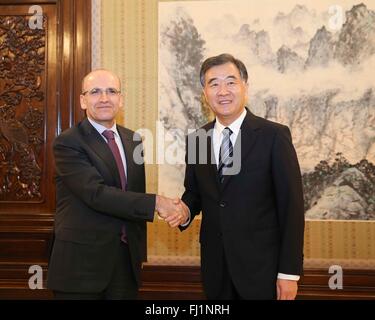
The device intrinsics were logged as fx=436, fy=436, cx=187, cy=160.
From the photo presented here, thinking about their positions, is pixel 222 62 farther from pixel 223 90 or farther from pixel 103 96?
pixel 103 96

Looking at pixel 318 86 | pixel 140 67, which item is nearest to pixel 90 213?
pixel 140 67

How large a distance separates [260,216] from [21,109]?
2562 millimetres

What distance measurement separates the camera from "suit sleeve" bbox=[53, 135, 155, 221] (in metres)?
2.04

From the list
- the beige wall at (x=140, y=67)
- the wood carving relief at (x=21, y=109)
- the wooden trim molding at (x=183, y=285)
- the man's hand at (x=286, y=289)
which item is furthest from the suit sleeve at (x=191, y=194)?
the wood carving relief at (x=21, y=109)

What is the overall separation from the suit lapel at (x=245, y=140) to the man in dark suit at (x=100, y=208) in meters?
0.44

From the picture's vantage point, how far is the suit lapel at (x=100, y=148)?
215 cm

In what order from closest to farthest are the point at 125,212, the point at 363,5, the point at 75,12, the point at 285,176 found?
the point at 285,176, the point at 125,212, the point at 363,5, the point at 75,12

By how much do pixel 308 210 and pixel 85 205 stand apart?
1962 mm

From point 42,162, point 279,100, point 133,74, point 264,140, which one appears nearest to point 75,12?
point 133,74

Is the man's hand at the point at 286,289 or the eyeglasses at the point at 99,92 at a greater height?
the eyeglasses at the point at 99,92

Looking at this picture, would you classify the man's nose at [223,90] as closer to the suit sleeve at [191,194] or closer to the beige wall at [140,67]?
the suit sleeve at [191,194]

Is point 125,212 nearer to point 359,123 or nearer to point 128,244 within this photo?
point 128,244

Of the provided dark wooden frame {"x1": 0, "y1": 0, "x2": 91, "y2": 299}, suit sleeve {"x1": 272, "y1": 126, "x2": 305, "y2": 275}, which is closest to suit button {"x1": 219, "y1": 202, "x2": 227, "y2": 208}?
suit sleeve {"x1": 272, "y1": 126, "x2": 305, "y2": 275}

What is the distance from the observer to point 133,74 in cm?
355
